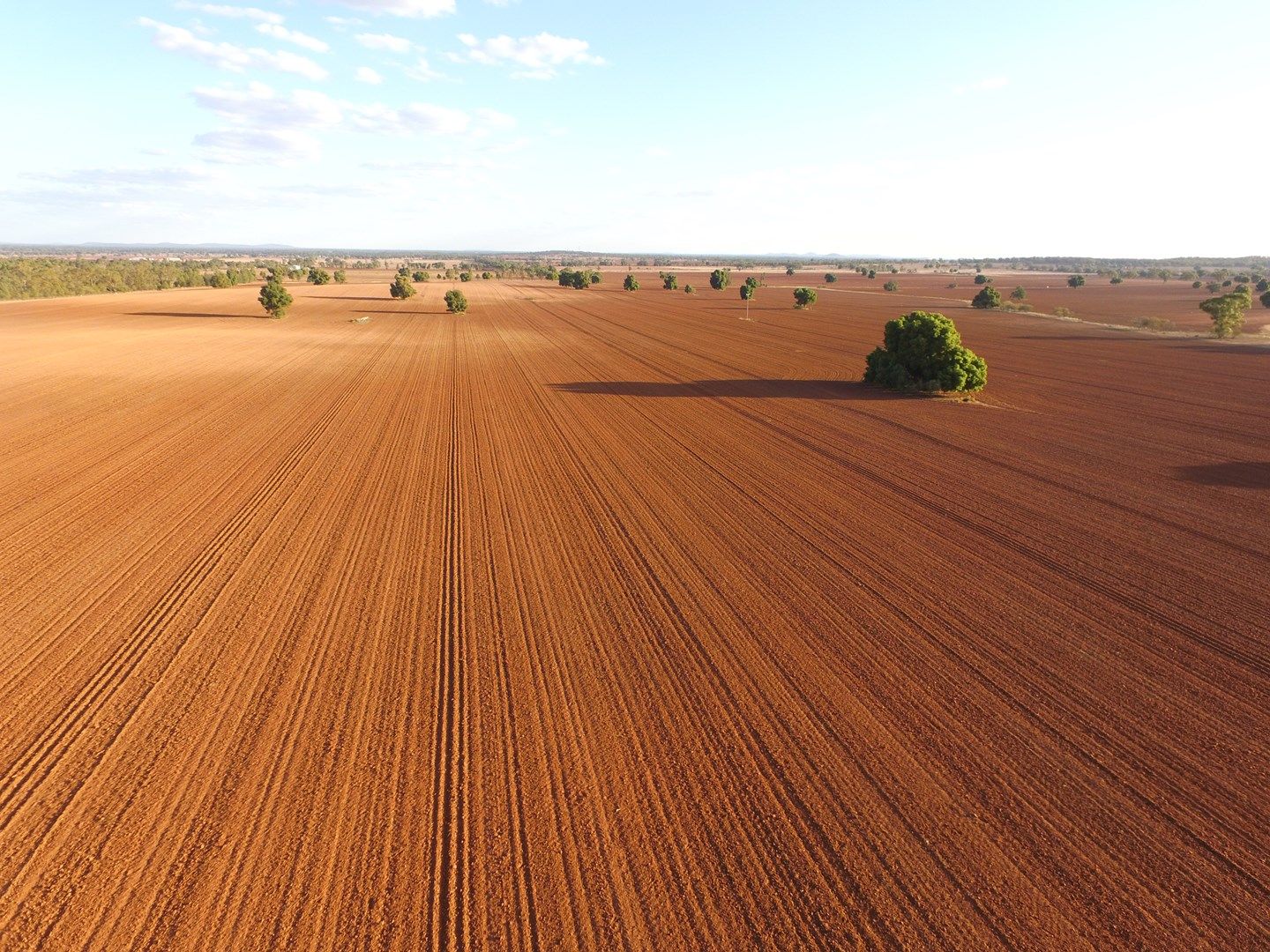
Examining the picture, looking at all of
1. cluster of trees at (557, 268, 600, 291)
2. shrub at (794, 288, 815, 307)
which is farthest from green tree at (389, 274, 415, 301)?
shrub at (794, 288, 815, 307)

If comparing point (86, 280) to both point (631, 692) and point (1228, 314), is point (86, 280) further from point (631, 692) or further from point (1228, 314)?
point (1228, 314)

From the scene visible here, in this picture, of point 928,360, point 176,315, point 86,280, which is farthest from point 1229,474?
point 86,280

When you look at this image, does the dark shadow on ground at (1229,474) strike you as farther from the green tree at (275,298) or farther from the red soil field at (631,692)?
the green tree at (275,298)

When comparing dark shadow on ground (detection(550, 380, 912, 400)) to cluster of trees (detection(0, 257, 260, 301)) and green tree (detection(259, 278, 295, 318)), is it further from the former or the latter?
cluster of trees (detection(0, 257, 260, 301))

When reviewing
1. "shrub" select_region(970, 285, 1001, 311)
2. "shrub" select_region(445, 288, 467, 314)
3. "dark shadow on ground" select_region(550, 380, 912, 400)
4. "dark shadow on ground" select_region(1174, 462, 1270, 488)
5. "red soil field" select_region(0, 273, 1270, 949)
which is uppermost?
"shrub" select_region(970, 285, 1001, 311)

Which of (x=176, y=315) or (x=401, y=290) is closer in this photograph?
(x=176, y=315)

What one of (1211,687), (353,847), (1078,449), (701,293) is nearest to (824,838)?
(353,847)
